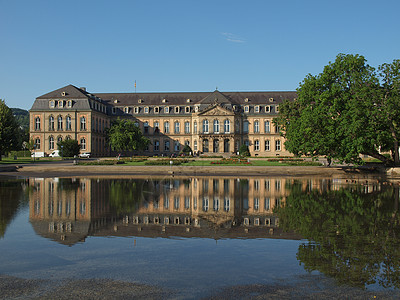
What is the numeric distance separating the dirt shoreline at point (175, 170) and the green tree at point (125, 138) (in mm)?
20686

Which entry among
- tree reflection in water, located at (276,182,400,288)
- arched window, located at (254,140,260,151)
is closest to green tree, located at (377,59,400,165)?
tree reflection in water, located at (276,182,400,288)

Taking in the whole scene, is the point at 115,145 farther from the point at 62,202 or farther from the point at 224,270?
the point at 224,270

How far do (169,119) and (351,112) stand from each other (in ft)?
195

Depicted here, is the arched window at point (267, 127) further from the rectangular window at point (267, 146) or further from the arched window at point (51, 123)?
the arched window at point (51, 123)

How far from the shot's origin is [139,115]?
93.9 meters

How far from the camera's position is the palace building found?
80938 millimetres

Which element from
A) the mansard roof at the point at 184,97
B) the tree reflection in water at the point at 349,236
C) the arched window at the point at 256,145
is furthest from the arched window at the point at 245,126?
the tree reflection in water at the point at 349,236

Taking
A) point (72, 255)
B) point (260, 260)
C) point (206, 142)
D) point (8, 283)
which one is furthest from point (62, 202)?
point (206, 142)

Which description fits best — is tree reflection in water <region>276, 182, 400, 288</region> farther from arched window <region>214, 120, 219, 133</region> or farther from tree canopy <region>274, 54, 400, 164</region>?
arched window <region>214, 120, 219, 133</region>

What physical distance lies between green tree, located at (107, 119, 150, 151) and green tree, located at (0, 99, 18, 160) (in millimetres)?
16494

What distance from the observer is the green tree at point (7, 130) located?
60.6m

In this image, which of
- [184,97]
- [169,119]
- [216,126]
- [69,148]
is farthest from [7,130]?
[184,97]

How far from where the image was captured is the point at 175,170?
46.6 metres

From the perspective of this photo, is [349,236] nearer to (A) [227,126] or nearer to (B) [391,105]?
(B) [391,105]
